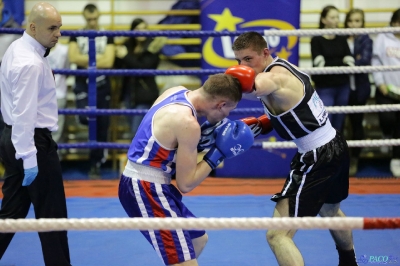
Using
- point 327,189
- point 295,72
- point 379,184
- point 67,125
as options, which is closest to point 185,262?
point 327,189

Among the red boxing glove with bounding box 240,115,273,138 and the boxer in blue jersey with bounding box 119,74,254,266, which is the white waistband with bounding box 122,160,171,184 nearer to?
the boxer in blue jersey with bounding box 119,74,254,266

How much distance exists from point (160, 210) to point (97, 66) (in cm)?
→ 328

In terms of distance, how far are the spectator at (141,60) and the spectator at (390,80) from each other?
2068 mm

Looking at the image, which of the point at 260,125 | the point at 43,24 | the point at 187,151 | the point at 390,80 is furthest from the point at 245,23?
the point at 187,151

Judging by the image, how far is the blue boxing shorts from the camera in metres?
2.75

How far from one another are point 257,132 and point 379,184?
8.19ft

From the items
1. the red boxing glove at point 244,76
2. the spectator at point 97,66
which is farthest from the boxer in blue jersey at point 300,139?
the spectator at point 97,66

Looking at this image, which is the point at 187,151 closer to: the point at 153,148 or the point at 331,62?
the point at 153,148

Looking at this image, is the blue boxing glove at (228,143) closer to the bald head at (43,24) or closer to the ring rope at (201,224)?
the ring rope at (201,224)

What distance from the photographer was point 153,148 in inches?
109

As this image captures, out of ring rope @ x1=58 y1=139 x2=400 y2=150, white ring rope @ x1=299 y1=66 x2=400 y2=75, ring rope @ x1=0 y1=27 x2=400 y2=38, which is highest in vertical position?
ring rope @ x1=0 y1=27 x2=400 y2=38

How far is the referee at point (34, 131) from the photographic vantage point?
3.11 meters

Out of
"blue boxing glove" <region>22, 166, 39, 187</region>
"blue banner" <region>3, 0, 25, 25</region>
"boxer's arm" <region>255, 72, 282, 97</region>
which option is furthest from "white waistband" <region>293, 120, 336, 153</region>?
"blue banner" <region>3, 0, 25, 25</region>

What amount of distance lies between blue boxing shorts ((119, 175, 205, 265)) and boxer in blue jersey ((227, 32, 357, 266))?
54 cm
